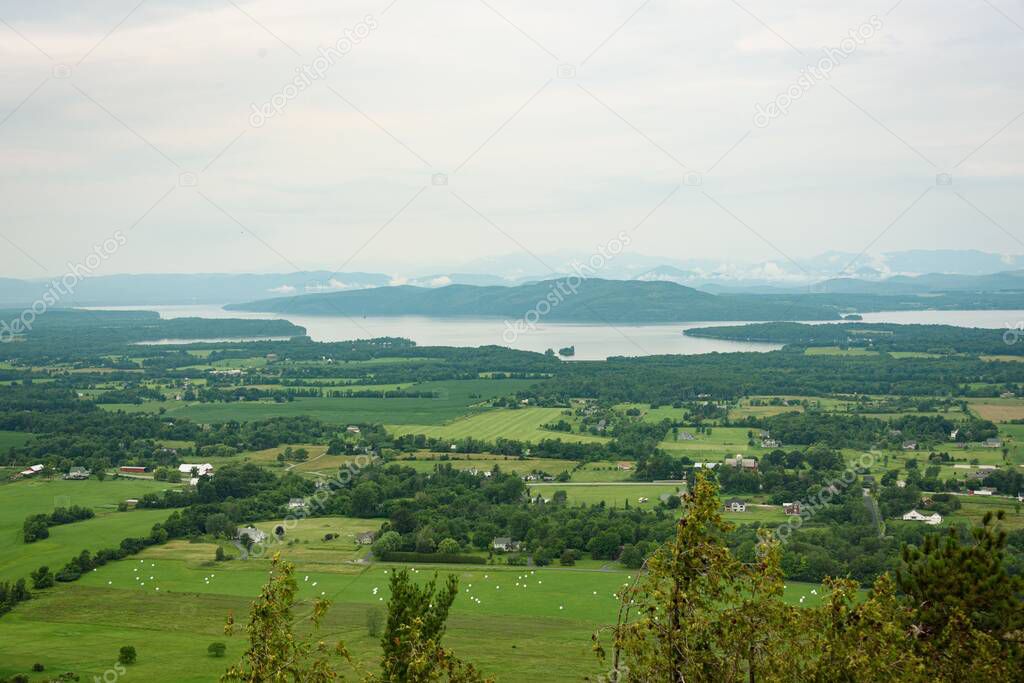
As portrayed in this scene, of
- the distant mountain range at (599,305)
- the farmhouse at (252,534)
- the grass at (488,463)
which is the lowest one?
the farmhouse at (252,534)

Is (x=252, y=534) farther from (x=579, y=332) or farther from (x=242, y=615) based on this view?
(x=579, y=332)

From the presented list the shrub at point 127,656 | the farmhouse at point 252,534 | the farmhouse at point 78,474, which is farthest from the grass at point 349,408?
the shrub at point 127,656

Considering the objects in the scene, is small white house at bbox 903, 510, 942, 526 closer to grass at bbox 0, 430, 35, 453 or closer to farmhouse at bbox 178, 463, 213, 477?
farmhouse at bbox 178, 463, 213, 477

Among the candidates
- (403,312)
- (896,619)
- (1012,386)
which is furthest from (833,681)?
(403,312)

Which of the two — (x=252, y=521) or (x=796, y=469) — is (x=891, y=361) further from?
(x=252, y=521)

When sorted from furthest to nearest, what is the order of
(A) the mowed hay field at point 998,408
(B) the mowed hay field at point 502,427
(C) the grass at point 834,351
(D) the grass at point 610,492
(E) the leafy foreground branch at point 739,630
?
1. (C) the grass at point 834,351
2. (A) the mowed hay field at point 998,408
3. (B) the mowed hay field at point 502,427
4. (D) the grass at point 610,492
5. (E) the leafy foreground branch at point 739,630

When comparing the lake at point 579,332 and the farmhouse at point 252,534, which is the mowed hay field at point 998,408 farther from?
the farmhouse at point 252,534

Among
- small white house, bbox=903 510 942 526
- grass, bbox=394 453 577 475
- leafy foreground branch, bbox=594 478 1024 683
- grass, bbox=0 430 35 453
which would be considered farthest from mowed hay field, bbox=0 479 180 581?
leafy foreground branch, bbox=594 478 1024 683
